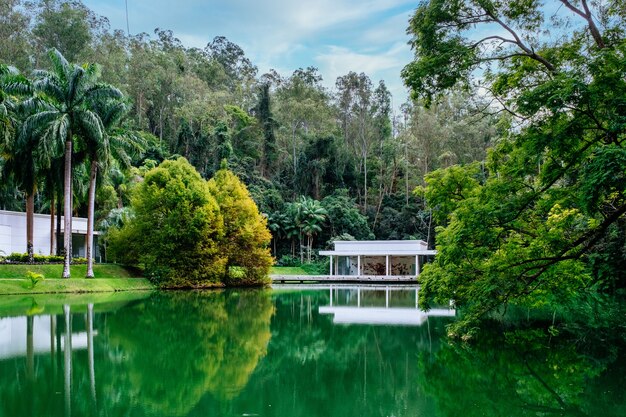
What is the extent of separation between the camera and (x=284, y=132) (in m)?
63.5

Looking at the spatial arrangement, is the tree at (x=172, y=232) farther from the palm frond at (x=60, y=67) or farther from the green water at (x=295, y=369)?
the green water at (x=295, y=369)

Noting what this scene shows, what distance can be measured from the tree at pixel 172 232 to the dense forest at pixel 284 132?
849 centimetres

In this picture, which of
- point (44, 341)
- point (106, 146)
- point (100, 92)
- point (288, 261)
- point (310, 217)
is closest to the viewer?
point (44, 341)

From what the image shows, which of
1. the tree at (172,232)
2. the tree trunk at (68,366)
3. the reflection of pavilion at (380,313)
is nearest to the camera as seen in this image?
the tree trunk at (68,366)

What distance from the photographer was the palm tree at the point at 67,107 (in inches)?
983

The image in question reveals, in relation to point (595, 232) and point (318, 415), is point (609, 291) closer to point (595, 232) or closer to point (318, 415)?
point (595, 232)

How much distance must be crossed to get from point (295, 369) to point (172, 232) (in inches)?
927

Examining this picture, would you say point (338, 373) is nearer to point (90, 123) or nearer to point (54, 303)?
point (54, 303)

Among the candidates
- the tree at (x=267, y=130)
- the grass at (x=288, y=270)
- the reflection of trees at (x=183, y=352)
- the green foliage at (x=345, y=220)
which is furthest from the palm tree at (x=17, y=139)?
the tree at (x=267, y=130)

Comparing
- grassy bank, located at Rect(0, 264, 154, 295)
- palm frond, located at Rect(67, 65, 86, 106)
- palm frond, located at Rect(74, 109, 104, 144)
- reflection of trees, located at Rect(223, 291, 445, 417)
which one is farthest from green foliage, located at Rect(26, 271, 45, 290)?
reflection of trees, located at Rect(223, 291, 445, 417)

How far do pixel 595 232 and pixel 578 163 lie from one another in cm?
138

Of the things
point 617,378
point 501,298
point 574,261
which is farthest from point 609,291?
point 617,378

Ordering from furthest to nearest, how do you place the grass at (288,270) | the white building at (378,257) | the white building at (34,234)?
the grass at (288,270)
the white building at (378,257)
the white building at (34,234)

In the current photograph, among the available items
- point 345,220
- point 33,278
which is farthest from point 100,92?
point 345,220
